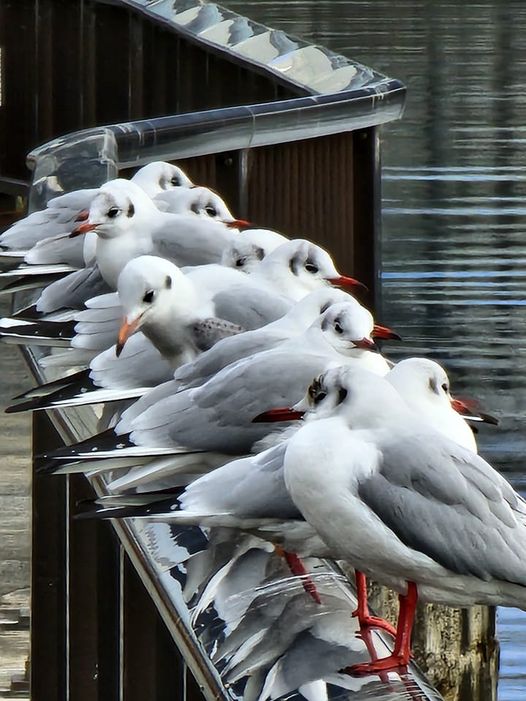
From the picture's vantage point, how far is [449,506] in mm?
2705

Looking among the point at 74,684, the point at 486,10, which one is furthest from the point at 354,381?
the point at 486,10

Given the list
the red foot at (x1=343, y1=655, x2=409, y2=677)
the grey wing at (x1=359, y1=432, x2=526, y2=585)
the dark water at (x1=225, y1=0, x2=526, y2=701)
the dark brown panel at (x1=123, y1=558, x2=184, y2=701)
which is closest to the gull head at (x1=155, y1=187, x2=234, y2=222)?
the dark water at (x1=225, y1=0, x2=526, y2=701)

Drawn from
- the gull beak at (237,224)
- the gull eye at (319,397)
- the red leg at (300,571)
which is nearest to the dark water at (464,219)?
the gull beak at (237,224)

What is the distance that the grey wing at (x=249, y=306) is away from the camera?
12.9 feet

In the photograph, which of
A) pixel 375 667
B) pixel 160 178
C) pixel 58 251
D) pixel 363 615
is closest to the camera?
pixel 375 667

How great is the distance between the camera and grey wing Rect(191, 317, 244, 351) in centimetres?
395

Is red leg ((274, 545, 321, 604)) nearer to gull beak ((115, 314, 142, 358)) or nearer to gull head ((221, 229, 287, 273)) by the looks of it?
gull beak ((115, 314, 142, 358))

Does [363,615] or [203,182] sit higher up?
[363,615]

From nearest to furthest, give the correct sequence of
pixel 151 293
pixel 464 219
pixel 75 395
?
pixel 75 395
pixel 151 293
pixel 464 219

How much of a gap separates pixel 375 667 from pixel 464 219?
9.37 metres

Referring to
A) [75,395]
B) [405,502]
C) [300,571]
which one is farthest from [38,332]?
[300,571]

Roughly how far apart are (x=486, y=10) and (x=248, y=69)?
1907 centimetres

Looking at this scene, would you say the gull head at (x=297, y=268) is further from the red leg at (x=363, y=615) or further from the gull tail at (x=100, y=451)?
the red leg at (x=363, y=615)

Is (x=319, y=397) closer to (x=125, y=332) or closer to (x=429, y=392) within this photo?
(x=429, y=392)
